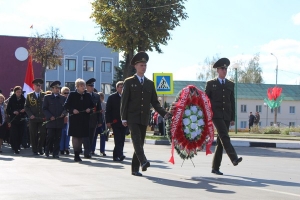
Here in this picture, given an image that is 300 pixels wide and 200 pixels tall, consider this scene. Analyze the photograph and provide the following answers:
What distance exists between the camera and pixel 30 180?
10367 mm

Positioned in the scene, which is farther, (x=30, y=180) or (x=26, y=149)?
(x=26, y=149)

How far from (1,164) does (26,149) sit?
21.4 feet

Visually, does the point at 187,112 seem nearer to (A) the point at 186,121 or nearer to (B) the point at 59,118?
(A) the point at 186,121

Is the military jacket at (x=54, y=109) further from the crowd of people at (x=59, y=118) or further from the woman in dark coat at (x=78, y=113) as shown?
the woman in dark coat at (x=78, y=113)

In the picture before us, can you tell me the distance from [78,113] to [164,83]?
1196cm

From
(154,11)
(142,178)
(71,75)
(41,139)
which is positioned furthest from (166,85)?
(71,75)

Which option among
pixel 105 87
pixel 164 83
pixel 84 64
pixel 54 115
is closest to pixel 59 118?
pixel 54 115

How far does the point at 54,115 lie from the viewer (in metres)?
16.2

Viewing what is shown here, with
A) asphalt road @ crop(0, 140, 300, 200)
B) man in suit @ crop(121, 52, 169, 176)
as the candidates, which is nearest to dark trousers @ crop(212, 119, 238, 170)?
asphalt road @ crop(0, 140, 300, 200)

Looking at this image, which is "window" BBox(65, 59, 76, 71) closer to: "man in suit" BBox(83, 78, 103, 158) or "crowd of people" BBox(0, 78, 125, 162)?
"crowd of people" BBox(0, 78, 125, 162)

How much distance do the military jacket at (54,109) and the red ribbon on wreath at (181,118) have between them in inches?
211

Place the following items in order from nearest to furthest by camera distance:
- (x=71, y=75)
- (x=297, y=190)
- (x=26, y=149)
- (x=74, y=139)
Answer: (x=297, y=190) < (x=74, y=139) < (x=26, y=149) < (x=71, y=75)

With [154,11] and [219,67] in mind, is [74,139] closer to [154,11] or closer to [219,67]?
[219,67]

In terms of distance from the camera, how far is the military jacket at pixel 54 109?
16234mm
